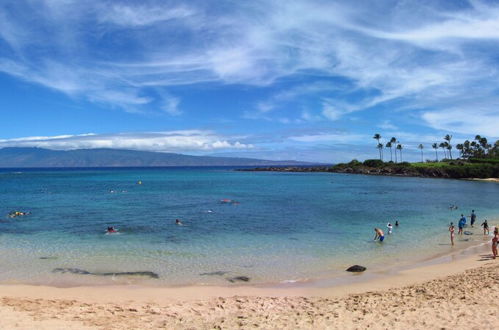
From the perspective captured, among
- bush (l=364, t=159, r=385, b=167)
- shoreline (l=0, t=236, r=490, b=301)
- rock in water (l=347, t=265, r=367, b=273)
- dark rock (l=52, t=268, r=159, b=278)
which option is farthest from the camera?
bush (l=364, t=159, r=385, b=167)

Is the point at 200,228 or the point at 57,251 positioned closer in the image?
the point at 57,251

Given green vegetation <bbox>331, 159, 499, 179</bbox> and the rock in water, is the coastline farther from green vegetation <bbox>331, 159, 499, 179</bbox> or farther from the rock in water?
the rock in water

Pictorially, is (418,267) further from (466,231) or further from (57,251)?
(57,251)

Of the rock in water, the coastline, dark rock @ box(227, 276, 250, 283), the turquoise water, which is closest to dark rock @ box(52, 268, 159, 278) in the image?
the turquoise water

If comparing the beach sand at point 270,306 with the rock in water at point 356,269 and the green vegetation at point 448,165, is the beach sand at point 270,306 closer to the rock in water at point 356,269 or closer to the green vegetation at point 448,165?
the rock in water at point 356,269

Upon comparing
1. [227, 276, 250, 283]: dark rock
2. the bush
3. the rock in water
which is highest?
the bush

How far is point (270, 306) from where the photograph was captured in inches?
552

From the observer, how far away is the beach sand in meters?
12.0

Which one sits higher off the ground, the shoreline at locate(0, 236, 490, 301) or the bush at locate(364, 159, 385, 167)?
the bush at locate(364, 159, 385, 167)

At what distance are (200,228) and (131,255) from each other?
30.5ft

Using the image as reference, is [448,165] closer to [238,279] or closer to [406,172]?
[406,172]

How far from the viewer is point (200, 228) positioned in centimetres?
3159

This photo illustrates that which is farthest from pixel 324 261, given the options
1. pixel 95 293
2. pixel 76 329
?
pixel 76 329

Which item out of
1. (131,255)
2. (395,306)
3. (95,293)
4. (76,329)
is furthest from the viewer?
(131,255)
